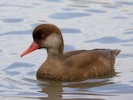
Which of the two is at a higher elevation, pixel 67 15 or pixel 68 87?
pixel 67 15

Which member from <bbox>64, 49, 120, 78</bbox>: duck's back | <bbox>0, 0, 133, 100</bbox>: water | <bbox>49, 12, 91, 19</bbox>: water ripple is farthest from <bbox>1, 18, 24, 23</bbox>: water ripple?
<bbox>64, 49, 120, 78</bbox>: duck's back

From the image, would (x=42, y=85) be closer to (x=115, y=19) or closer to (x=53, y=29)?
(x=53, y=29)

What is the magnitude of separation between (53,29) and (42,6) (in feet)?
17.3

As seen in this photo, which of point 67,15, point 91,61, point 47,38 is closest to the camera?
point 47,38

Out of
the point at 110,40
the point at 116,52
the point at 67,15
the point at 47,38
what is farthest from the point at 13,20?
the point at 47,38

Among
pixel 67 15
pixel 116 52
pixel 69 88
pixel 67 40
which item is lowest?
pixel 69 88

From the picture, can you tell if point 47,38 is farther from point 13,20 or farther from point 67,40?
point 13,20

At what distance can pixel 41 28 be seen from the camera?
1262 cm

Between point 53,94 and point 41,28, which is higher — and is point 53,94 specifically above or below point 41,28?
below

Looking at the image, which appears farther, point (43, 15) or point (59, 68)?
point (43, 15)

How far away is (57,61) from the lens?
12.8 m

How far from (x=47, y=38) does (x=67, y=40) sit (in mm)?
2266

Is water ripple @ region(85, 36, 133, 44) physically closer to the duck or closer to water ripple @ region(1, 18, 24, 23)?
the duck

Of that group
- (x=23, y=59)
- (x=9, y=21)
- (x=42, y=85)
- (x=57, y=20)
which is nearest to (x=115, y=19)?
Answer: (x=57, y=20)
